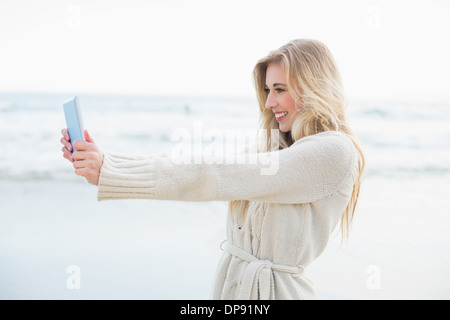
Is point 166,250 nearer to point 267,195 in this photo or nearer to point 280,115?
point 280,115

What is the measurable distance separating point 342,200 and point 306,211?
12 centimetres

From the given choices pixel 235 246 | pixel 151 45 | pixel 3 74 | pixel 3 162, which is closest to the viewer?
pixel 235 246

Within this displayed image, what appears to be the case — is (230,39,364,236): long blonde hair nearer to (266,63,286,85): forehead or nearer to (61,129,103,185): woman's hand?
(266,63,286,85): forehead

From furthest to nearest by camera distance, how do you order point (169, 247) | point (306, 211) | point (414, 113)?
point (414, 113), point (169, 247), point (306, 211)

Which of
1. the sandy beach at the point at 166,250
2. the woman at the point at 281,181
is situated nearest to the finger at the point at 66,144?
the woman at the point at 281,181

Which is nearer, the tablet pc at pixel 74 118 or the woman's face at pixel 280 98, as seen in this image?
the tablet pc at pixel 74 118

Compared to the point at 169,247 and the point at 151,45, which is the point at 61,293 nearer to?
the point at 169,247

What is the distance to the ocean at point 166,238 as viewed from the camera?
3.41m

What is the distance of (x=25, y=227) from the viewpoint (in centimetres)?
439

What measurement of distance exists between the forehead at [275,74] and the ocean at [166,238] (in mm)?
445

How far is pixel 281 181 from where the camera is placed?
1.24m

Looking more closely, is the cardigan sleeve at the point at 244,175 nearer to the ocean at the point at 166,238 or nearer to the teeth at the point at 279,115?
the teeth at the point at 279,115

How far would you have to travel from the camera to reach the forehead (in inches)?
62.6

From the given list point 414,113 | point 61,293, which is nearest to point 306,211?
point 61,293
